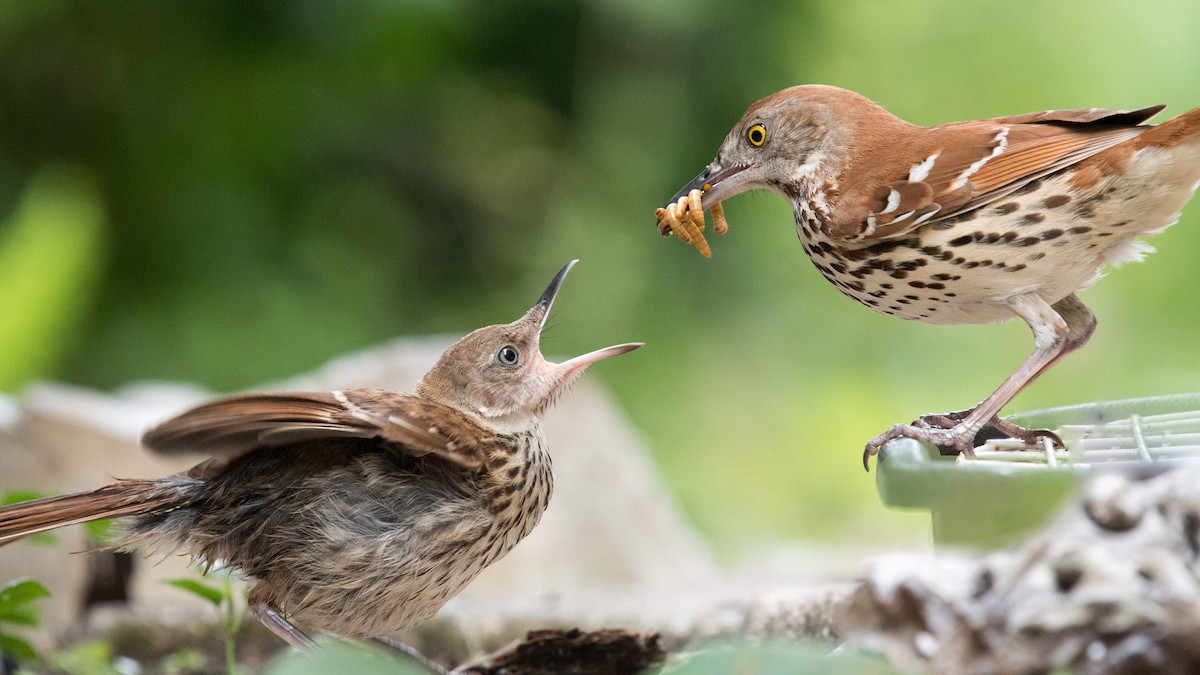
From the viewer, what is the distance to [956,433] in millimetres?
2775

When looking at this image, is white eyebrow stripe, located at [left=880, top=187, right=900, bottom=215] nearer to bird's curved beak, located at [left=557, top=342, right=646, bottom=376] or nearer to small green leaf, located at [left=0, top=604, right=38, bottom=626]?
bird's curved beak, located at [left=557, top=342, right=646, bottom=376]

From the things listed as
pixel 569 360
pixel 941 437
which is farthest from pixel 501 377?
pixel 941 437

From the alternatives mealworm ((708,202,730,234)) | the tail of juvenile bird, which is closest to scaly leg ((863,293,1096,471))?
mealworm ((708,202,730,234))

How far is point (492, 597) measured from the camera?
189 inches

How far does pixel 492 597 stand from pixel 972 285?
2525 mm

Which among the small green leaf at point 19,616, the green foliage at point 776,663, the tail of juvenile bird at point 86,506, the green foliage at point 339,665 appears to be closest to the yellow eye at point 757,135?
the tail of juvenile bird at point 86,506

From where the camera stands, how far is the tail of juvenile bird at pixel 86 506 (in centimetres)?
269

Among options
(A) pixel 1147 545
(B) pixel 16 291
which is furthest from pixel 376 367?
(A) pixel 1147 545

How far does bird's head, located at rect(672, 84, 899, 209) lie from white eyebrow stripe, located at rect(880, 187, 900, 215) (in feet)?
0.69

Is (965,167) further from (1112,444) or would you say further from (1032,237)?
(1112,444)

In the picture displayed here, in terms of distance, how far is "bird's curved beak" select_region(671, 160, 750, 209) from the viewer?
11.1 ft

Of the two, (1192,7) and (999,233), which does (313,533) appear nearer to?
(999,233)

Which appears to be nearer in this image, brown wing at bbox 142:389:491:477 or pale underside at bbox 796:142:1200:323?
brown wing at bbox 142:389:491:477

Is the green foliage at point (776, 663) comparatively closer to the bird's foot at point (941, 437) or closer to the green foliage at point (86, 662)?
the bird's foot at point (941, 437)
